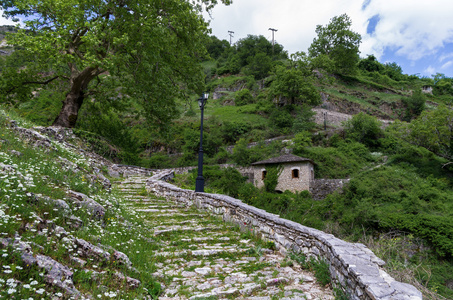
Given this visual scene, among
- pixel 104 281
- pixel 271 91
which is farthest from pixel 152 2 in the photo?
pixel 271 91

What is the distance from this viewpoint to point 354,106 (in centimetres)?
4338

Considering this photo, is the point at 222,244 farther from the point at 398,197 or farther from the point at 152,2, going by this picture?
the point at 398,197

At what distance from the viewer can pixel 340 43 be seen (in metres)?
54.5

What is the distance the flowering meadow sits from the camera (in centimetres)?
229

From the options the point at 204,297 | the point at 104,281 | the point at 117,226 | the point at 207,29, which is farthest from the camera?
the point at 207,29

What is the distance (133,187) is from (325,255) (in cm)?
888

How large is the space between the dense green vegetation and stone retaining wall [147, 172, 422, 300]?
1.03 m

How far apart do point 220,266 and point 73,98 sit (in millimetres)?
12839

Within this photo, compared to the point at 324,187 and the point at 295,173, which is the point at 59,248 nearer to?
the point at 295,173

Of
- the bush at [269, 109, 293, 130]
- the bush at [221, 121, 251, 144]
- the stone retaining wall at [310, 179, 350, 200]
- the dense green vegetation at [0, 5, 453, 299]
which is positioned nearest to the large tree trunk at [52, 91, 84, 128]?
the dense green vegetation at [0, 5, 453, 299]

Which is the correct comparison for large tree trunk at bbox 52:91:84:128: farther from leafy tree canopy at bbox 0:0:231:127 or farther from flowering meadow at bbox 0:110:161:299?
flowering meadow at bbox 0:110:161:299

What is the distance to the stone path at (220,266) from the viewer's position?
10.8 ft

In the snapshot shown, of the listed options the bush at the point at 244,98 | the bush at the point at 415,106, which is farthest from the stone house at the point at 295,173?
the bush at the point at 415,106

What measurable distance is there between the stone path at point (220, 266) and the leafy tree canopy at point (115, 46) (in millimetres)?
8194
